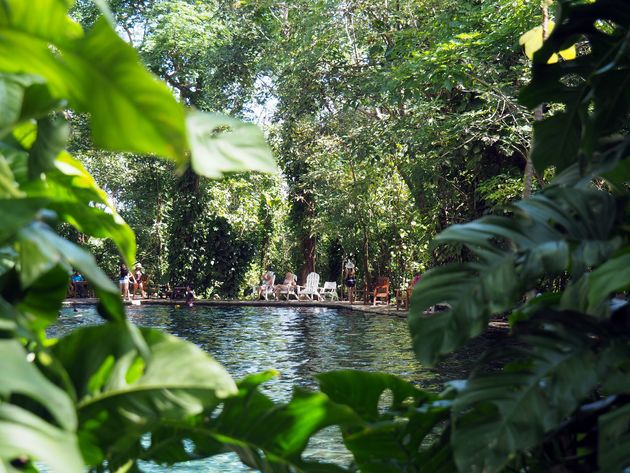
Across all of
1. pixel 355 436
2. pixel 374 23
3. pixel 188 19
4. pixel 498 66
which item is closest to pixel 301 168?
pixel 188 19

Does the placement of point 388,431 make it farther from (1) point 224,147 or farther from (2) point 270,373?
(1) point 224,147

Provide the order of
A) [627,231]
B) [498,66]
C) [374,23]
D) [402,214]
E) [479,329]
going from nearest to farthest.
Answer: [479,329] → [627,231] → [498,66] → [374,23] → [402,214]

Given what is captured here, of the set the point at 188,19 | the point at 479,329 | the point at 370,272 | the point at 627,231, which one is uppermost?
the point at 188,19

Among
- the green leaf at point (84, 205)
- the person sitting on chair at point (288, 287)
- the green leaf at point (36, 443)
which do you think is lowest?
the green leaf at point (36, 443)

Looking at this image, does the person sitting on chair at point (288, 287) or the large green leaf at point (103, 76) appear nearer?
the large green leaf at point (103, 76)

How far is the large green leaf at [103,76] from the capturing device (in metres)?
0.71

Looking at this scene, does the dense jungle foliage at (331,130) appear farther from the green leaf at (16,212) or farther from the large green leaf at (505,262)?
the green leaf at (16,212)

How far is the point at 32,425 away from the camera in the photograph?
0.72 meters

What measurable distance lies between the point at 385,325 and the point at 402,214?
6784 mm

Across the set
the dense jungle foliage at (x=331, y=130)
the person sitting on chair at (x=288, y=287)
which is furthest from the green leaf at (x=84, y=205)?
the person sitting on chair at (x=288, y=287)

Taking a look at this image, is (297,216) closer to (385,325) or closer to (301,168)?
(301,168)

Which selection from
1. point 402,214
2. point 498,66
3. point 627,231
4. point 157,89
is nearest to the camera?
point 157,89

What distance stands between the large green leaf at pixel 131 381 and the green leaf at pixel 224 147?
0.65ft

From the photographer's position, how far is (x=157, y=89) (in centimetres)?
71
